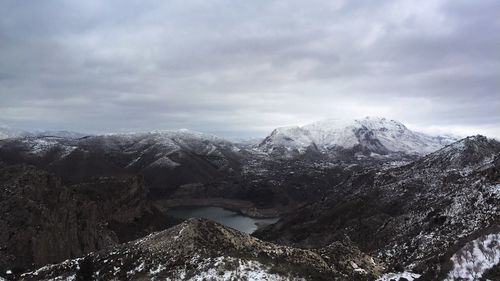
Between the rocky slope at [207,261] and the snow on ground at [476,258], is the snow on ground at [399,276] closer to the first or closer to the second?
the rocky slope at [207,261]

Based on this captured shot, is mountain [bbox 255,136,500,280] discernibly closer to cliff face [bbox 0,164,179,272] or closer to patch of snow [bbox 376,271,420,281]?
patch of snow [bbox 376,271,420,281]

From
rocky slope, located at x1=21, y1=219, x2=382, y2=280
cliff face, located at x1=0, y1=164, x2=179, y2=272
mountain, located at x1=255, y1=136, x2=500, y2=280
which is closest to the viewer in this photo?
rocky slope, located at x1=21, y1=219, x2=382, y2=280

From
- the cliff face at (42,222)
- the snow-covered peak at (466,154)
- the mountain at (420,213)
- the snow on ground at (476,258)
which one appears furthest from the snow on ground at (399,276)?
the snow-covered peak at (466,154)

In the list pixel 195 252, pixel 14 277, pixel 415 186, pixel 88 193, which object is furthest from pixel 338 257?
pixel 88 193

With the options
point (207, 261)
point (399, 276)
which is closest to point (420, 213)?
point (399, 276)

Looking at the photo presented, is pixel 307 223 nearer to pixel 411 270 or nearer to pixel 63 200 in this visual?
pixel 63 200

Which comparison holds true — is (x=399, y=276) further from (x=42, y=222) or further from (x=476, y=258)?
(x=42, y=222)

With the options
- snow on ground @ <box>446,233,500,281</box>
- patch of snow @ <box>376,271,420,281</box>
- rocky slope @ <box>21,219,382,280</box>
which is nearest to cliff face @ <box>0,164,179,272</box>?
rocky slope @ <box>21,219,382,280</box>
